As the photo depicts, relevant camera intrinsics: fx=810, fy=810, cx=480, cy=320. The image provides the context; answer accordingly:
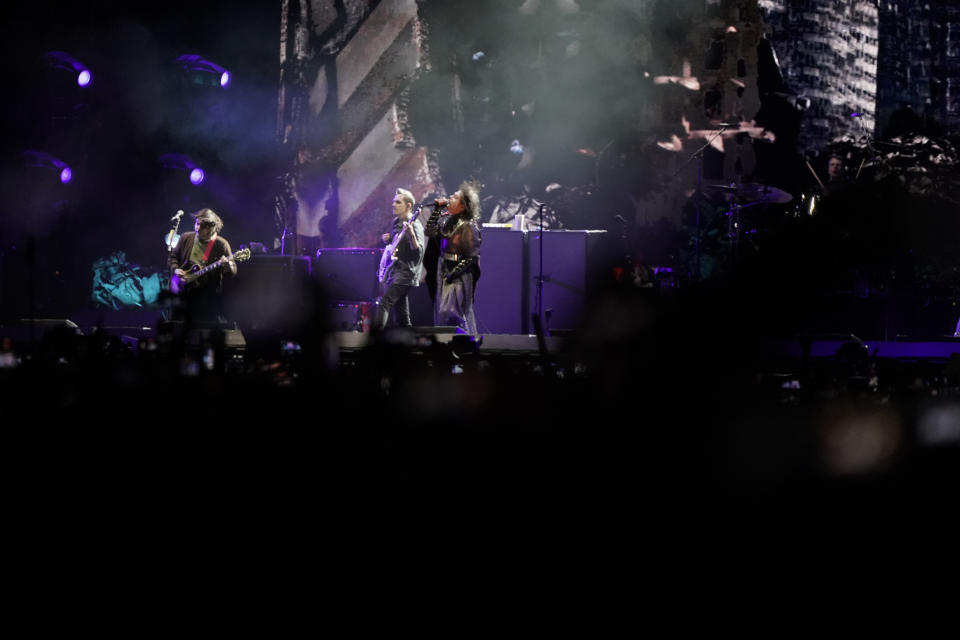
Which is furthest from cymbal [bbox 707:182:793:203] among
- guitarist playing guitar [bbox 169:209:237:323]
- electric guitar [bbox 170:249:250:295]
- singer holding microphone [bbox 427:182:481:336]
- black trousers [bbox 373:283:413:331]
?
electric guitar [bbox 170:249:250:295]

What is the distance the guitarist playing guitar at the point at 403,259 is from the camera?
9469 mm

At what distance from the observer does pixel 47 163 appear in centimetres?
1187

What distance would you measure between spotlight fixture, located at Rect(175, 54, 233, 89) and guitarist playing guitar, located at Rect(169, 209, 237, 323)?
3.90m

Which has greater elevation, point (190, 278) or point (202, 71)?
point (202, 71)

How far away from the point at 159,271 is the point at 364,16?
546 centimetres

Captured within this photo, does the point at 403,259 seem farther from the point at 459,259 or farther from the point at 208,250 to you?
the point at 208,250

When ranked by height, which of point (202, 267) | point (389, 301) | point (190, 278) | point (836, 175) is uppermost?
point (836, 175)

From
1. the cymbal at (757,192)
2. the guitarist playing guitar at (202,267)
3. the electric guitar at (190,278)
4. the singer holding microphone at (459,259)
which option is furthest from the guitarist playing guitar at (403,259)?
the cymbal at (757,192)

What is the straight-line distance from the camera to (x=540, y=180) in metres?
13.5

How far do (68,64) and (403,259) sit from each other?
630cm

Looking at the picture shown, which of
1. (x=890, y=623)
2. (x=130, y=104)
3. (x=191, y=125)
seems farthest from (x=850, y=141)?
(x=890, y=623)

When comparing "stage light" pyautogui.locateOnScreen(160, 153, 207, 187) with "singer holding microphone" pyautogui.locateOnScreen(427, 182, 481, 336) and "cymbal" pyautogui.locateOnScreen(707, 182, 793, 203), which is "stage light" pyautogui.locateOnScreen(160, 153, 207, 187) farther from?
"cymbal" pyautogui.locateOnScreen(707, 182, 793, 203)

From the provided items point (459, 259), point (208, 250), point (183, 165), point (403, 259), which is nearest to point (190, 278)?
point (208, 250)

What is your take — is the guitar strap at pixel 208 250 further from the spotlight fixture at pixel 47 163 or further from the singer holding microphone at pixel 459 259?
the spotlight fixture at pixel 47 163
